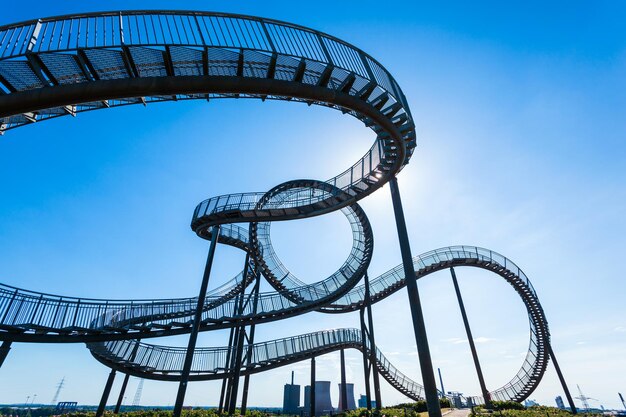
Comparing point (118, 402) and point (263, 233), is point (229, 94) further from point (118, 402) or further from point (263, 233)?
point (118, 402)

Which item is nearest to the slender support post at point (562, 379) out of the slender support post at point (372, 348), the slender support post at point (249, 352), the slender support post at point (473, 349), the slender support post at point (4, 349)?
the slender support post at point (473, 349)

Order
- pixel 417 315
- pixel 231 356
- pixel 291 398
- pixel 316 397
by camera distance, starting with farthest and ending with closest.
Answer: pixel 291 398, pixel 316 397, pixel 231 356, pixel 417 315

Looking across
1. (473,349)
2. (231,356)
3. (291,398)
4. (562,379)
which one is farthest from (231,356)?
(291,398)

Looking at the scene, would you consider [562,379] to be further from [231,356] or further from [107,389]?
[107,389]

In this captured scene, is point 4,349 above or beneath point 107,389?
above

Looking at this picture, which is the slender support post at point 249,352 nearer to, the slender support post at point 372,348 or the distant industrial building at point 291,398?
the slender support post at point 372,348

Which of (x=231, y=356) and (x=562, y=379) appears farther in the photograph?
(x=562, y=379)
